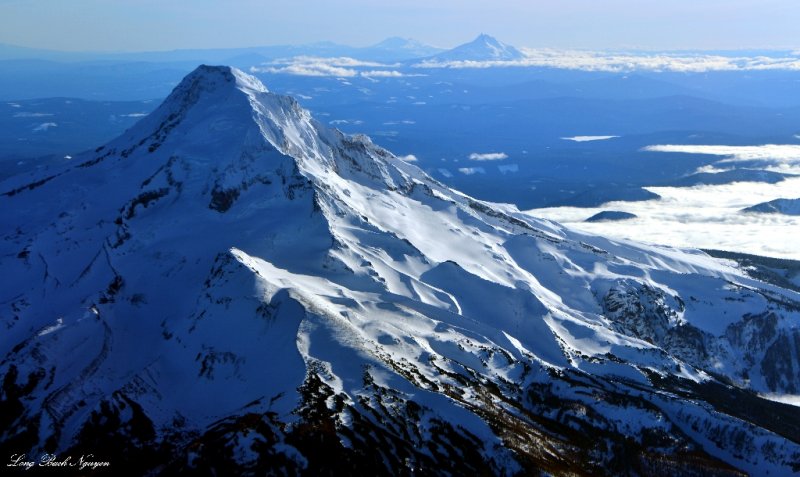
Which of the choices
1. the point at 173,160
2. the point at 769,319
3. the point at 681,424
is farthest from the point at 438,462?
the point at 769,319

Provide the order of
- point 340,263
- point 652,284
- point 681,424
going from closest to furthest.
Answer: point 681,424 < point 340,263 < point 652,284

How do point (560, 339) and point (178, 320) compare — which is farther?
point (560, 339)

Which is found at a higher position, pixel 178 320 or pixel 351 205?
pixel 351 205

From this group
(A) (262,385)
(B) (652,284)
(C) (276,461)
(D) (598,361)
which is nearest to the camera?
(C) (276,461)

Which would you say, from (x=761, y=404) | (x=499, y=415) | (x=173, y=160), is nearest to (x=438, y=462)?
(x=499, y=415)

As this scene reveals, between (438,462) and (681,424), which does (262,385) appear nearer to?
(438,462)

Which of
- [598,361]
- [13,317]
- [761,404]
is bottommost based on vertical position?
[761,404]

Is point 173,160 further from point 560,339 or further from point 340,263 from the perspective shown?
point 560,339
